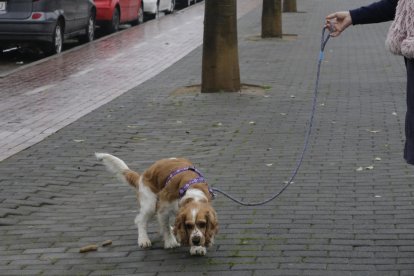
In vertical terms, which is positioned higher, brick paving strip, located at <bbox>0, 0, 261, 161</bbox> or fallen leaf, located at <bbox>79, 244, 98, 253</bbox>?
fallen leaf, located at <bbox>79, 244, 98, 253</bbox>

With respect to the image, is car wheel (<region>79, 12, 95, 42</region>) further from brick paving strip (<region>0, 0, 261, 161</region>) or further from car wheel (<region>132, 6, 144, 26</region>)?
car wheel (<region>132, 6, 144, 26</region>)

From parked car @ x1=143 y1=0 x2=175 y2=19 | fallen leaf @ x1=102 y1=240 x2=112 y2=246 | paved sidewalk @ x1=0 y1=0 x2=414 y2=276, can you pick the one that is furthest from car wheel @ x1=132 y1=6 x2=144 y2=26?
fallen leaf @ x1=102 y1=240 x2=112 y2=246

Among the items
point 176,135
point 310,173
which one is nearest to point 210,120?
point 176,135

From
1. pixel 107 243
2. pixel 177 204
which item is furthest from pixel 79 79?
pixel 177 204

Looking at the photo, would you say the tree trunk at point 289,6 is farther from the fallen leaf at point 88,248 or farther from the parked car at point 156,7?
the fallen leaf at point 88,248

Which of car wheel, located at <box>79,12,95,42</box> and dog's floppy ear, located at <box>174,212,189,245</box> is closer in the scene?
dog's floppy ear, located at <box>174,212,189,245</box>

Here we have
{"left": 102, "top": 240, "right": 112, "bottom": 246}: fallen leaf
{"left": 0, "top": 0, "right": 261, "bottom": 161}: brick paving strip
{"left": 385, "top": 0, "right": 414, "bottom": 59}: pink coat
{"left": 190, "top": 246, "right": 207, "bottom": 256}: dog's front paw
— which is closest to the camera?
{"left": 385, "top": 0, "right": 414, "bottom": 59}: pink coat

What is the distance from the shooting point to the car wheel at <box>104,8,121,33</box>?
2381 cm

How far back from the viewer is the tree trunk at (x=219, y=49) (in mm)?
12992

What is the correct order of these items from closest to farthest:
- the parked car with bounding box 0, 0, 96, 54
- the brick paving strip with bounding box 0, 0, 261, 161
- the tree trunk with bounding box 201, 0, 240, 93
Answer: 1. the brick paving strip with bounding box 0, 0, 261, 161
2. the tree trunk with bounding box 201, 0, 240, 93
3. the parked car with bounding box 0, 0, 96, 54

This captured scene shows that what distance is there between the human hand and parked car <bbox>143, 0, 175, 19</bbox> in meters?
23.4

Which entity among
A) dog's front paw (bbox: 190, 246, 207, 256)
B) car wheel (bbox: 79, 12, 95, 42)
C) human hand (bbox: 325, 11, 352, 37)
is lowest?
car wheel (bbox: 79, 12, 95, 42)

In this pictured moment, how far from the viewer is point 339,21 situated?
5727 millimetres

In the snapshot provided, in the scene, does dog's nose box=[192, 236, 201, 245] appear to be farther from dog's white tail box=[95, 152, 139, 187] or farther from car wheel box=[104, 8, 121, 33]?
car wheel box=[104, 8, 121, 33]
